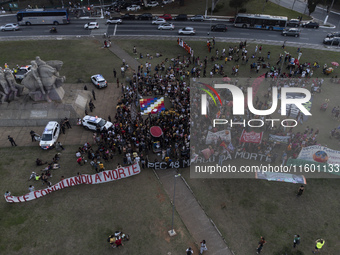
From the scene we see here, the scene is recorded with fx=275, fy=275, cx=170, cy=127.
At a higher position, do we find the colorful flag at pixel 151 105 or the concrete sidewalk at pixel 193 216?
the colorful flag at pixel 151 105

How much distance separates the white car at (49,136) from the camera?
96.0 ft

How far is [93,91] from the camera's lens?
1480 inches

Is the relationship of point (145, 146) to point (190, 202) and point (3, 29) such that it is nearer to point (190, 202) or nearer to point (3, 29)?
point (190, 202)

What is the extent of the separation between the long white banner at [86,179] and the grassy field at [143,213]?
466mm

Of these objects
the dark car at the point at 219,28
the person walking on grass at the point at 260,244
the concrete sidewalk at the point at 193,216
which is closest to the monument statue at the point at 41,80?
the concrete sidewalk at the point at 193,216

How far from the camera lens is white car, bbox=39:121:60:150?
29266 millimetres

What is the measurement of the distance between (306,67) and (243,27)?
22.3 meters

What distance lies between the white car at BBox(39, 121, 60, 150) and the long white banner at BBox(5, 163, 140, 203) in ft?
20.9

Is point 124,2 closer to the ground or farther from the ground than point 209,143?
farther from the ground

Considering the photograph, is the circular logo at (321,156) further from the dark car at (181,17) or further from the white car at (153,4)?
the white car at (153,4)

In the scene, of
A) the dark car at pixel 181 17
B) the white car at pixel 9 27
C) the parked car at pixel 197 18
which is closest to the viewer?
the white car at pixel 9 27

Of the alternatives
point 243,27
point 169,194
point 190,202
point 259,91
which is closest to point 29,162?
point 169,194

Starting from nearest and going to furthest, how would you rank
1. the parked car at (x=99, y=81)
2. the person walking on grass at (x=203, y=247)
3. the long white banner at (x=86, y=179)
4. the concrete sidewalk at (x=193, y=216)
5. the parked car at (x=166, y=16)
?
the person walking on grass at (x=203, y=247), the concrete sidewalk at (x=193, y=216), the long white banner at (x=86, y=179), the parked car at (x=99, y=81), the parked car at (x=166, y=16)

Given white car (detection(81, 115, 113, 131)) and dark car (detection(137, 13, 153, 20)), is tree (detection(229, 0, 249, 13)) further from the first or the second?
white car (detection(81, 115, 113, 131))
